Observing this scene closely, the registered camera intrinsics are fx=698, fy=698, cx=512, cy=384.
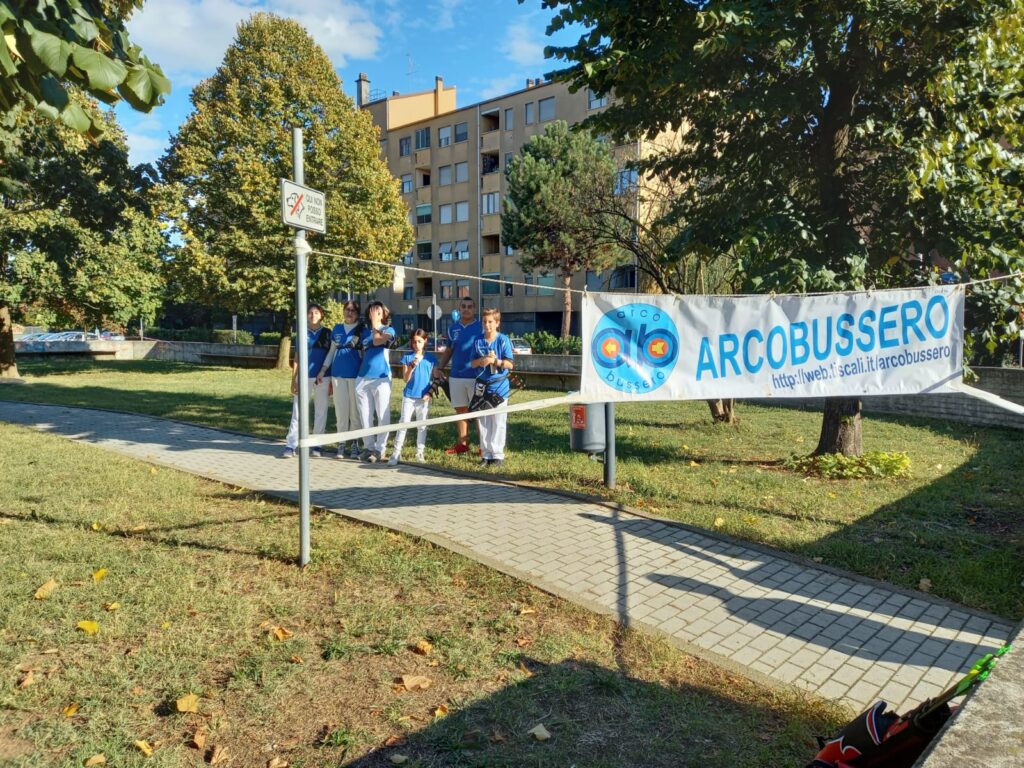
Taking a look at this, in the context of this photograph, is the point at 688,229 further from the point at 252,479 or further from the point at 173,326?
the point at 173,326

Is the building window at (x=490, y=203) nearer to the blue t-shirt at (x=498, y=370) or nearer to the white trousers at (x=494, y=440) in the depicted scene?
the blue t-shirt at (x=498, y=370)

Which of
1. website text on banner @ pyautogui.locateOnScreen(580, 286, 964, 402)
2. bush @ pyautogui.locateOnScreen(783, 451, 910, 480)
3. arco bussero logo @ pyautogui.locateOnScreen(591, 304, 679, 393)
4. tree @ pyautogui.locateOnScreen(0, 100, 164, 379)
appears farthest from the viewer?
tree @ pyautogui.locateOnScreen(0, 100, 164, 379)

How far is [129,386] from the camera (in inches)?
784

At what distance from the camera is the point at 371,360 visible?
871 centimetres

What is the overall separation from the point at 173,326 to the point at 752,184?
71.5 m

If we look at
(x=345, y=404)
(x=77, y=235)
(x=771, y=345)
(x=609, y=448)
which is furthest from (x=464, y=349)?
(x=77, y=235)

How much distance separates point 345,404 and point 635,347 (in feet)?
15.2

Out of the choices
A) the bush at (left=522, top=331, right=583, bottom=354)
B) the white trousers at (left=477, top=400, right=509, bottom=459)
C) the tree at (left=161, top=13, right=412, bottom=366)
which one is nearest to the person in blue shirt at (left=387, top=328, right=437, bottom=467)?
the white trousers at (left=477, top=400, right=509, bottom=459)

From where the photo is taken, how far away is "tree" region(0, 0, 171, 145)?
132 inches

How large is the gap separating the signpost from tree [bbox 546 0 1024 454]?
3.48m

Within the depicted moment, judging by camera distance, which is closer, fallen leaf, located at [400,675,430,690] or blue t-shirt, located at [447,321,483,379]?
fallen leaf, located at [400,675,430,690]

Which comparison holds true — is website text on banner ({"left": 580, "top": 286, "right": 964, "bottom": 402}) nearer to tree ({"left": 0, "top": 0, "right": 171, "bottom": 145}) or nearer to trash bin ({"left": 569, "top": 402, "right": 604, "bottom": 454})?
trash bin ({"left": 569, "top": 402, "right": 604, "bottom": 454})

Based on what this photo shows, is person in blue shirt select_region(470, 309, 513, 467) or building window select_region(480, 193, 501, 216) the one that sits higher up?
building window select_region(480, 193, 501, 216)

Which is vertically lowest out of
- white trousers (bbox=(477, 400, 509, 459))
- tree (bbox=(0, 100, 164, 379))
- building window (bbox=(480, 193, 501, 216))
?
white trousers (bbox=(477, 400, 509, 459))
